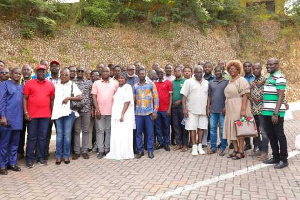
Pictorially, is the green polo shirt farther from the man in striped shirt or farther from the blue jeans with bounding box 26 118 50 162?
the blue jeans with bounding box 26 118 50 162

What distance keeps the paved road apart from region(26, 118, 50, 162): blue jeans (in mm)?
372

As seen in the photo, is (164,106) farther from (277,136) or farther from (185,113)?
(277,136)

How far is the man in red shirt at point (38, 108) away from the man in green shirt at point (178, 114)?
302 cm

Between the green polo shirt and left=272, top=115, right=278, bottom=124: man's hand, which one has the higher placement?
the green polo shirt

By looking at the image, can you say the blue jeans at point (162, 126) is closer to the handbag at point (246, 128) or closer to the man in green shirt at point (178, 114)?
the man in green shirt at point (178, 114)

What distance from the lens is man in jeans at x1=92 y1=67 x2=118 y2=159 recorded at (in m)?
6.68

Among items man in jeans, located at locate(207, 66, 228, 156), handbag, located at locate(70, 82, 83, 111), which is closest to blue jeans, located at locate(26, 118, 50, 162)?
handbag, located at locate(70, 82, 83, 111)

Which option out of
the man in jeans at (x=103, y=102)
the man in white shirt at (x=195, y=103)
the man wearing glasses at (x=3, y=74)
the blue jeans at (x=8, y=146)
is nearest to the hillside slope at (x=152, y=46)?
the man wearing glasses at (x=3, y=74)

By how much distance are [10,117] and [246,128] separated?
16.1 feet

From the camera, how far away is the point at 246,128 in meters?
6.04

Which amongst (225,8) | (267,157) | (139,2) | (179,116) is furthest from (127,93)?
(225,8)

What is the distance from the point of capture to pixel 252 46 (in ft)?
84.7

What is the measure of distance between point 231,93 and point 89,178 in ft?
11.4

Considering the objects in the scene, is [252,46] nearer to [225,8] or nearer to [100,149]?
[225,8]
